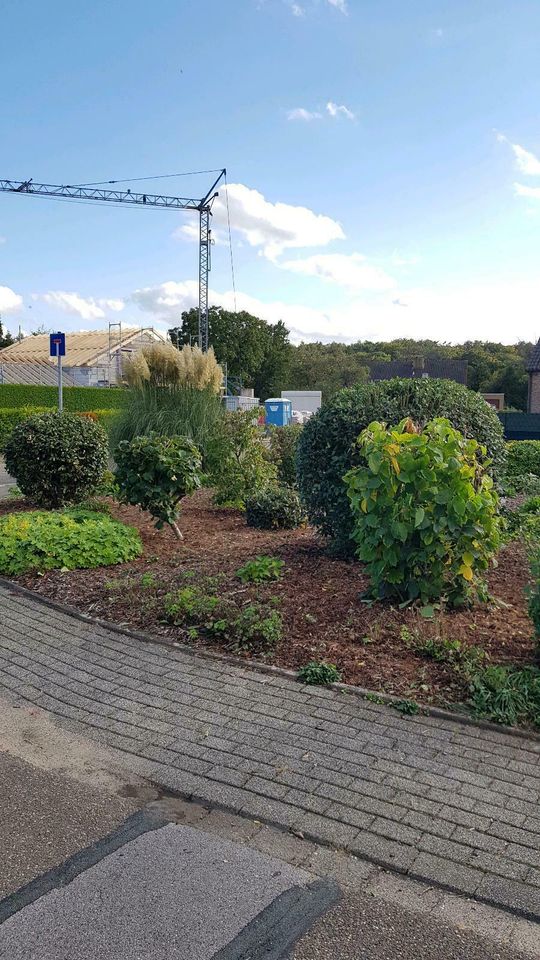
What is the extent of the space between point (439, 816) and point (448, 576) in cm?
218

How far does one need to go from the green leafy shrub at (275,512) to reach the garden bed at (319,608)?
41 cm

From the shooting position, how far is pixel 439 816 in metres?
3.06

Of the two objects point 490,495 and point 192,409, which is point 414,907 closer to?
point 490,495

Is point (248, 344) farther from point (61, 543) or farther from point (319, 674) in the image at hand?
point (319, 674)

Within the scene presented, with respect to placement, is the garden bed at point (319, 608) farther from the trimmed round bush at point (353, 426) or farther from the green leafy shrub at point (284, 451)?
the green leafy shrub at point (284, 451)

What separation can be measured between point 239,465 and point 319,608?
4.83 metres

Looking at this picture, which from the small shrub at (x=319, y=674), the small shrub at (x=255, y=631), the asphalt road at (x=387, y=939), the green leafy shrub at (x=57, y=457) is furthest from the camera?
the green leafy shrub at (x=57, y=457)

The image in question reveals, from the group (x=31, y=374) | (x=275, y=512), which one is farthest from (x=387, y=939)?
(x=31, y=374)

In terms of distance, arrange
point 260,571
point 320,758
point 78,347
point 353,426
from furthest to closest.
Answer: point 78,347 → point 353,426 → point 260,571 → point 320,758

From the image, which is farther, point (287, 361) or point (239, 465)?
point (287, 361)

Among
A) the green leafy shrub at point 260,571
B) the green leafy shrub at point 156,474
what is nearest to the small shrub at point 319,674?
the green leafy shrub at point 260,571

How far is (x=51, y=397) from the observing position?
2867cm

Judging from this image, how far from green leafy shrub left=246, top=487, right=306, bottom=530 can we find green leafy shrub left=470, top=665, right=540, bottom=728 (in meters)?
4.65

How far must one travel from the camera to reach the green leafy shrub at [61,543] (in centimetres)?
695
